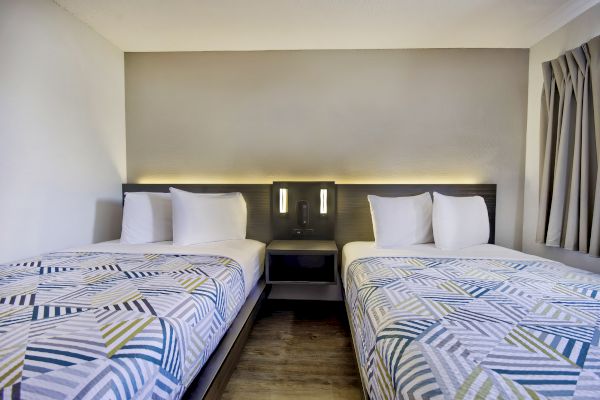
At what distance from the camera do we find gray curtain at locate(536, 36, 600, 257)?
1945mm

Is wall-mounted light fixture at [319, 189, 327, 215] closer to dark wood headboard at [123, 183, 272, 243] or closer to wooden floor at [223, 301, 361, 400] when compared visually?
dark wood headboard at [123, 183, 272, 243]

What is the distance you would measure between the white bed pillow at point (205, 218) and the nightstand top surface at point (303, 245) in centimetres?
35

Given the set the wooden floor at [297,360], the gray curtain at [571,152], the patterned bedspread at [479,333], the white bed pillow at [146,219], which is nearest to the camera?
the patterned bedspread at [479,333]

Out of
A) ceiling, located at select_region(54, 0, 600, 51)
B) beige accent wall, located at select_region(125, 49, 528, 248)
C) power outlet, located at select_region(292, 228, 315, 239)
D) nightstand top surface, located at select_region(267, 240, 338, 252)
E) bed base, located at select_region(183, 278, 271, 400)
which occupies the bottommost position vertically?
bed base, located at select_region(183, 278, 271, 400)

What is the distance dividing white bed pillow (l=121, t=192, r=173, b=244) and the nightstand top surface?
910 mm

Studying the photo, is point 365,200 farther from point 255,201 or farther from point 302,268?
point 255,201

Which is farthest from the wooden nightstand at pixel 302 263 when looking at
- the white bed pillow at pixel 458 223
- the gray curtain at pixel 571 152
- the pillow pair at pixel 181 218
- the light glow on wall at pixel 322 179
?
the gray curtain at pixel 571 152

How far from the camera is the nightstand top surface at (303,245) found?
2.32 metres

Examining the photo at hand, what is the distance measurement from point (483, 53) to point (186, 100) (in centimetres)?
282

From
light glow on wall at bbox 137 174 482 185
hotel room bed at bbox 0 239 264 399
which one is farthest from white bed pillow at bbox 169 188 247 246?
hotel room bed at bbox 0 239 264 399

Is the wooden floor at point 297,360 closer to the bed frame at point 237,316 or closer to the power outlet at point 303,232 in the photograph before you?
the bed frame at point 237,316

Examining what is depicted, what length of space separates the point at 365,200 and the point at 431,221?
59cm

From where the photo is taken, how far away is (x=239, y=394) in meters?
1.57

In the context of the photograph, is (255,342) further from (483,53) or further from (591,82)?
(483,53)
